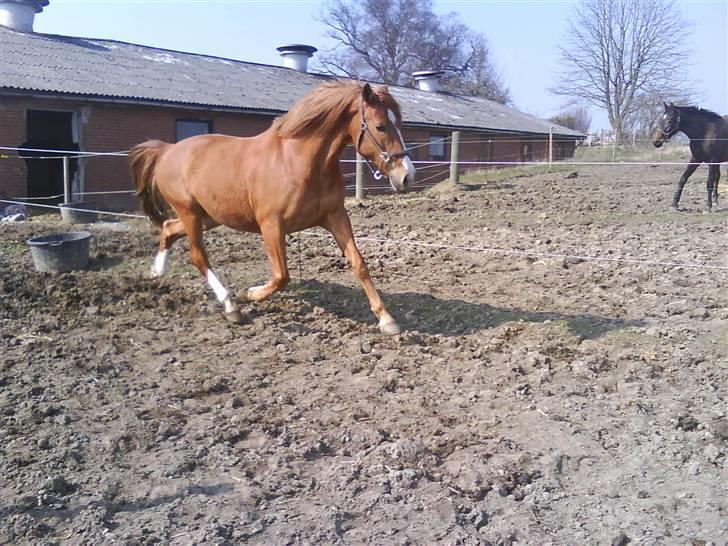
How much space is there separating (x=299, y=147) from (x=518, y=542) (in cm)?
336

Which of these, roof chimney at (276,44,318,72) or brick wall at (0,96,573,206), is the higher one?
roof chimney at (276,44,318,72)

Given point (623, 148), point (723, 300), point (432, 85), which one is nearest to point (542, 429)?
point (723, 300)

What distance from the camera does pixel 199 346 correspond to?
493cm

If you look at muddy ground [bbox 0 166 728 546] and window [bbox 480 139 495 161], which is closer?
muddy ground [bbox 0 166 728 546]

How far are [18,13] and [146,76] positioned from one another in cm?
389

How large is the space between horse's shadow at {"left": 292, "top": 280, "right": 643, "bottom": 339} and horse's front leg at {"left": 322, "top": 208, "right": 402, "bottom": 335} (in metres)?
0.29

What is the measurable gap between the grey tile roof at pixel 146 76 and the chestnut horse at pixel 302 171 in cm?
929

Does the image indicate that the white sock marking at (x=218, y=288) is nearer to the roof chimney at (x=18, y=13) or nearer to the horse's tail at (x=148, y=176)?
the horse's tail at (x=148, y=176)

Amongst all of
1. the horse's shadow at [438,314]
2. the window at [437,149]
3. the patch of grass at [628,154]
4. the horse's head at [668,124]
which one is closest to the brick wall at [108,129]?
the window at [437,149]

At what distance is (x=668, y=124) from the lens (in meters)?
13.4

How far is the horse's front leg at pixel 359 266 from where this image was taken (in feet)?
16.5

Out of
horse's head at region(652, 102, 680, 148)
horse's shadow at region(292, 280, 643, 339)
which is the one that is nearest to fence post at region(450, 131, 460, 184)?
horse's head at region(652, 102, 680, 148)

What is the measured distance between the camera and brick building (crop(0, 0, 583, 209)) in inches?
525

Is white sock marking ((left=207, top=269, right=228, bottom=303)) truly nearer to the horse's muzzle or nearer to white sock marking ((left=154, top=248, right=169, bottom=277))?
white sock marking ((left=154, top=248, right=169, bottom=277))
